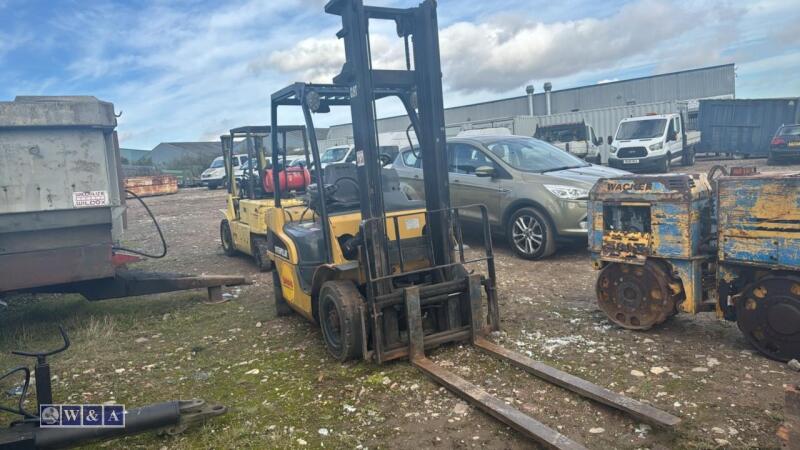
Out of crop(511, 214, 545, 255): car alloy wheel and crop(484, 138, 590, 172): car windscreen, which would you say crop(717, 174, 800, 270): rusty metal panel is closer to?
crop(511, 214, 545, 255): car alloy wheel

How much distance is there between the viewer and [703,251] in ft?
14.6

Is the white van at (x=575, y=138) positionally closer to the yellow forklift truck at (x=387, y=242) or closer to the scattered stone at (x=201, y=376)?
the yellow forklift truck at (x=387, y=242)

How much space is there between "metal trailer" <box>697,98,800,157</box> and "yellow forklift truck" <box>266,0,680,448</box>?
2368cm

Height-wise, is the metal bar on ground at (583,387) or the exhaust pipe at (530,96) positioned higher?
the exhaust pipe at (530,96)

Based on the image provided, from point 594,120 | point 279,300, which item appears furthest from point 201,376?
point 594,120

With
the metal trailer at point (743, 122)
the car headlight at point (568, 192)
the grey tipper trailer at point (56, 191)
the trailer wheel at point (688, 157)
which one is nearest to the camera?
the grey tipper trailer at point (56, 191)

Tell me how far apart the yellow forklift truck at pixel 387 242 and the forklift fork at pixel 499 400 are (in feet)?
0.04

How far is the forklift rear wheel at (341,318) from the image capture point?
4285mm

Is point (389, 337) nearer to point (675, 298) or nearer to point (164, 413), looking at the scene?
point (164, 413)

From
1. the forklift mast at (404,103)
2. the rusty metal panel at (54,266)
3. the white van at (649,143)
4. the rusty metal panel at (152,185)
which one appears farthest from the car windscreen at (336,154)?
the forklift mast at (404,103)

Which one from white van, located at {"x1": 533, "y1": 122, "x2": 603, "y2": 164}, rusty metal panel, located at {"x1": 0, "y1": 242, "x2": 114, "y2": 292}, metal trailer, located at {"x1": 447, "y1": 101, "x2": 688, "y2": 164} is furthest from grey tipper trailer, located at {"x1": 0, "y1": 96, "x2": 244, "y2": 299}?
metal trailer, located at {"x1": 447, "y1": 101, "x2": 688, "y2": 164}

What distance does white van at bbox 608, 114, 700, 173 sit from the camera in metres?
19.1

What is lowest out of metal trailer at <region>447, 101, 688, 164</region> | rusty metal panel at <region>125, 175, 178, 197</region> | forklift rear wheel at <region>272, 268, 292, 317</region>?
forklift rear wheel at <region>272, 268, 292, 317</region>

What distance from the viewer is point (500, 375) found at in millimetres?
4066
